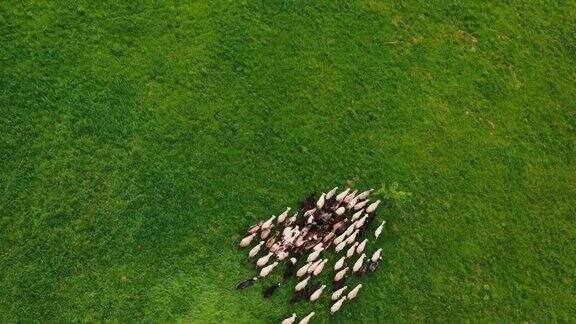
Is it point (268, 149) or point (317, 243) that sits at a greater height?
point (268, 149)

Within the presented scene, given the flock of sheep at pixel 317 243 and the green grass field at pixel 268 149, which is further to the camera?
the flock of sheep at pixel 317 243

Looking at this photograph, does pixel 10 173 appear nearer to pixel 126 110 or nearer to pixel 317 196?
pixel 126 110

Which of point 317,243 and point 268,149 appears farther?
point 268,149

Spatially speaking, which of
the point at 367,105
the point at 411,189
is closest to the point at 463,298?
the point at 411,189

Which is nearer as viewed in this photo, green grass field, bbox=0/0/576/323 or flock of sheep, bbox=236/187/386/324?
green grass field, bbox=0/0/576/323
